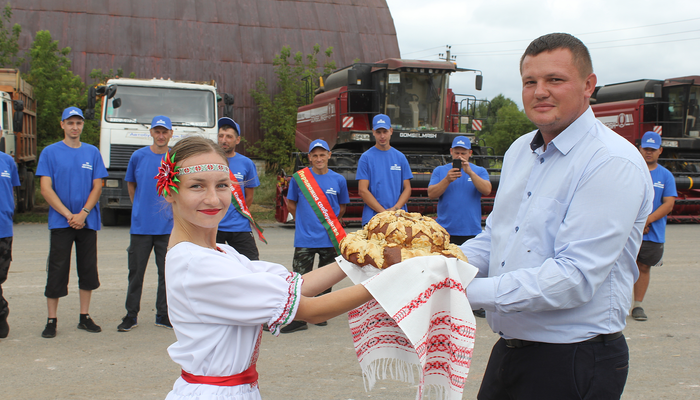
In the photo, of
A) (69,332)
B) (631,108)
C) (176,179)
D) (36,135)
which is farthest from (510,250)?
(36,135)

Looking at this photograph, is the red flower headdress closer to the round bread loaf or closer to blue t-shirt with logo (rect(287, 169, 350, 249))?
the round bread loaf

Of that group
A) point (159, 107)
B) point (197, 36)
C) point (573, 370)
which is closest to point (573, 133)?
point (573, 370)

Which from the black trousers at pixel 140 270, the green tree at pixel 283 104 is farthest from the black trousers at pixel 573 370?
the green tree at pixel 283 104

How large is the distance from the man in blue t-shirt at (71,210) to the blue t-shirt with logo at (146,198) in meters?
0.37

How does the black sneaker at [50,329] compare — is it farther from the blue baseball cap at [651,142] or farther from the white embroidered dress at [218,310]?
the blue baseball cap at [651,142]

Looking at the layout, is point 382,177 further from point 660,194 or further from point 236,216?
point 660,194

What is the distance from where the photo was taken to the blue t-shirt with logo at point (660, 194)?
20.6 ft

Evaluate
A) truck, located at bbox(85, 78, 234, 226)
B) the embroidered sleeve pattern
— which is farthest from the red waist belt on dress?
truck, located at bbox(85, 78, 234, 226)

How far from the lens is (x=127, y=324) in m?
5.65

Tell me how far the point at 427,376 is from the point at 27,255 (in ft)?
29.2

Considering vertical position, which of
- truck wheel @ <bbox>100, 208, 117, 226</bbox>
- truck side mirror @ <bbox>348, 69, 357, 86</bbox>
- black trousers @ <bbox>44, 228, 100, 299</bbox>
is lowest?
truck wheel @ <bbox>100, 208, 117, 226</bbox>

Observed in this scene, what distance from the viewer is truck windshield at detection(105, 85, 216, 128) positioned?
12594mm

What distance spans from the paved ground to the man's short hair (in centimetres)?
278

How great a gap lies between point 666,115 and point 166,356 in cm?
1681
